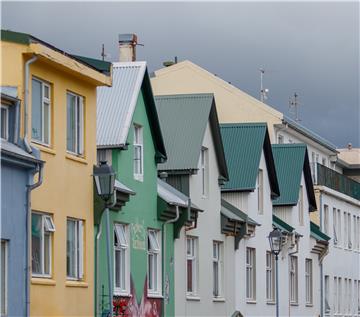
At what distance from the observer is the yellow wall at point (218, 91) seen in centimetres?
5809

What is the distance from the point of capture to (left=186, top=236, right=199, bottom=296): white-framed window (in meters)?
36.4

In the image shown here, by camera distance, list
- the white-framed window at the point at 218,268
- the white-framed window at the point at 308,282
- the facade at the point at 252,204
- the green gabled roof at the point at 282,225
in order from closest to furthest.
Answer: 1. the white-framed window at the point at 218,268
2. the facade at the point at 252,204
3. the green gabled roof at the point at 282,225
4. the white-framed window at the point at 308,282

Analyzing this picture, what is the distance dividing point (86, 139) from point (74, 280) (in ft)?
9.92

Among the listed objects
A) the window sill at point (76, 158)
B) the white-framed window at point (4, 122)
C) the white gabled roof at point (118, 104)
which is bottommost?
the window sill at point (76, 158)

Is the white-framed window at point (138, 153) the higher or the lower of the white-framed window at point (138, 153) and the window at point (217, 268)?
the higher

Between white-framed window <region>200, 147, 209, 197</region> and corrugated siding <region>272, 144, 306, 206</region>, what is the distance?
11.8 metres

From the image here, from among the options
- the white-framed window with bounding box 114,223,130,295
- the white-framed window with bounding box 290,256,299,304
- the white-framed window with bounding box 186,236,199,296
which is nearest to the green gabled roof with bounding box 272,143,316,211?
the white-framed window with bounding box 290,256,299,304

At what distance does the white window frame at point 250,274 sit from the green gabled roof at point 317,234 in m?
9.68

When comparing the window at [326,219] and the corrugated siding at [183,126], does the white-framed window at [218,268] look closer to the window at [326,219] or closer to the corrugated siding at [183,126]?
the corrugated siding at [183,126]

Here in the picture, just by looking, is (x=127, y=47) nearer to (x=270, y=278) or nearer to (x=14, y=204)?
(x=270, y=278)

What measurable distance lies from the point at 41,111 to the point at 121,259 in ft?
20.4

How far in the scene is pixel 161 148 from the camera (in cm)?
3347

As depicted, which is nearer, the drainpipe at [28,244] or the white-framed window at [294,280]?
the drainpipe at [28,244]

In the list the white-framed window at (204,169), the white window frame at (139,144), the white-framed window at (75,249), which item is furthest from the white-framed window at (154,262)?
the white-framed window at (75,249)
